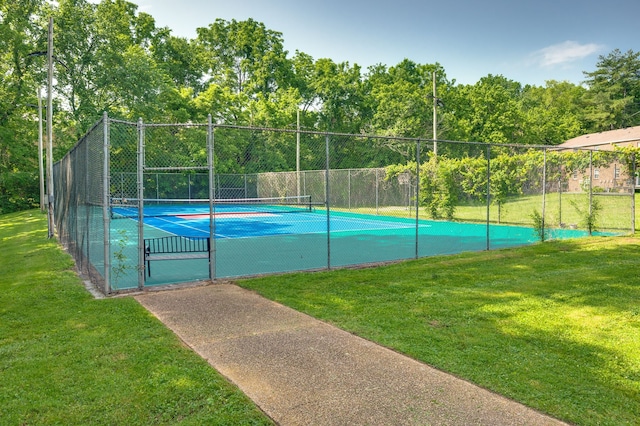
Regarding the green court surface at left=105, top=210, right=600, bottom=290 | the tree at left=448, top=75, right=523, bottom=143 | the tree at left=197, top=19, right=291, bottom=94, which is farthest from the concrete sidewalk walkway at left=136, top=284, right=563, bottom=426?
the tree at left=197, top=19, right=291, bottom=94

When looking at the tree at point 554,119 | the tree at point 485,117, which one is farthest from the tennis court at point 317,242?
the tree at point 554,119

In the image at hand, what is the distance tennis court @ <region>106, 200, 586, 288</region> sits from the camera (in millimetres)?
8873

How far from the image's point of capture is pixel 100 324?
16.1ft

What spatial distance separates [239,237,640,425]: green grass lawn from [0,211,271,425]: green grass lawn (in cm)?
169

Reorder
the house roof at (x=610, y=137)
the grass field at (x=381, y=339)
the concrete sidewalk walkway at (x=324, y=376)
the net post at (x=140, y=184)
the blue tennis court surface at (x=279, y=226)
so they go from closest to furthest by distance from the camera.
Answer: the concrete sidewalk walkway at (x=324, y=376) → the grass field at (x=381, y=339) → the net post at (x=140, y=184) → the blue tennis court surface at (x=279, y=226) → the house roof at (x=610, y=137)

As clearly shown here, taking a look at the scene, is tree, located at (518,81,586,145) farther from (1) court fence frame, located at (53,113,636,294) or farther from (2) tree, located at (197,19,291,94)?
(2) tree, located at (197,19,291,94)

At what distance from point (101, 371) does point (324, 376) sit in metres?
1.78

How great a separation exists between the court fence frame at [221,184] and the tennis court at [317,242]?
0.27 meters

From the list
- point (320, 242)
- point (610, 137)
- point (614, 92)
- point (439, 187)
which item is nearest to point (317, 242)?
point (320, 242)

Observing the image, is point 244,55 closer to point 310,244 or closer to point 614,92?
point 614,92

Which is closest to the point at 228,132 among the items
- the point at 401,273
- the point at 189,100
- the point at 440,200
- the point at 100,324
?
the point at 189,100

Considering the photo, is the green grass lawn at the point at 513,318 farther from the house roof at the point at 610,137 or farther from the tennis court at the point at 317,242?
the house roof at the point at 610,137

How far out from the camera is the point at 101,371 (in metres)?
3.64

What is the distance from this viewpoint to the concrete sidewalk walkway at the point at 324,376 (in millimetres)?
2912
